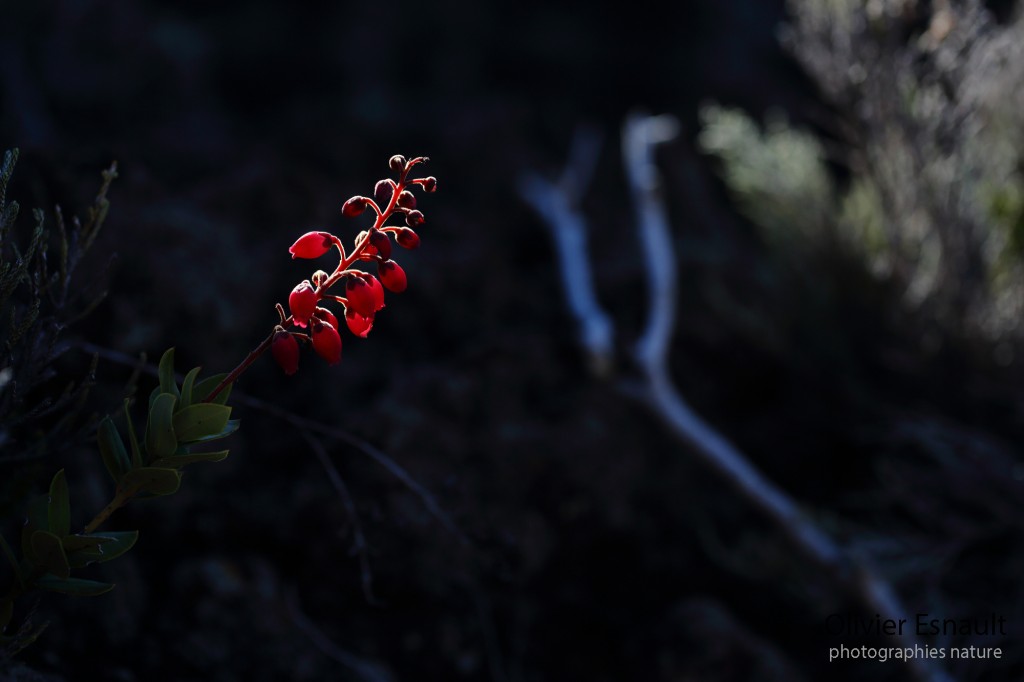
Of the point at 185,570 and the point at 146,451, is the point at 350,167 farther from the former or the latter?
the point at 146,451

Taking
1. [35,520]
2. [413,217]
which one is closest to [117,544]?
[35,520]

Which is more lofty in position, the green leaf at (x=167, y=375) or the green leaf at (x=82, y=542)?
the green leaf at (x=167, y=375)

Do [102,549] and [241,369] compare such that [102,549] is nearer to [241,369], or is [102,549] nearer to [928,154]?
[241,369]

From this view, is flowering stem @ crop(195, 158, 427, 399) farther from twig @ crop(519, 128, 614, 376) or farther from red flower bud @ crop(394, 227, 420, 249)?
twig @ crop(519, 128, 614, 376)

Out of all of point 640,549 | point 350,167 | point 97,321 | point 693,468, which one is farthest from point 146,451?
point 350,167

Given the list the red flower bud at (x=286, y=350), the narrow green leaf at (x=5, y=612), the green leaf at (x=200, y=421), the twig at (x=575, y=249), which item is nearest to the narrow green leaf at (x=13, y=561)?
the narrow green leaf at (x=5, y=612)

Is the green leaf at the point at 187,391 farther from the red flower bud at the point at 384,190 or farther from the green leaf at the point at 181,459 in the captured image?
the red flower bud at the point at 384,190

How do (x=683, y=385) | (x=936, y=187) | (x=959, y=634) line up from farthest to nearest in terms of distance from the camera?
(x=683, y=385) < (x=936, y=187) < (x=959, y=634)
